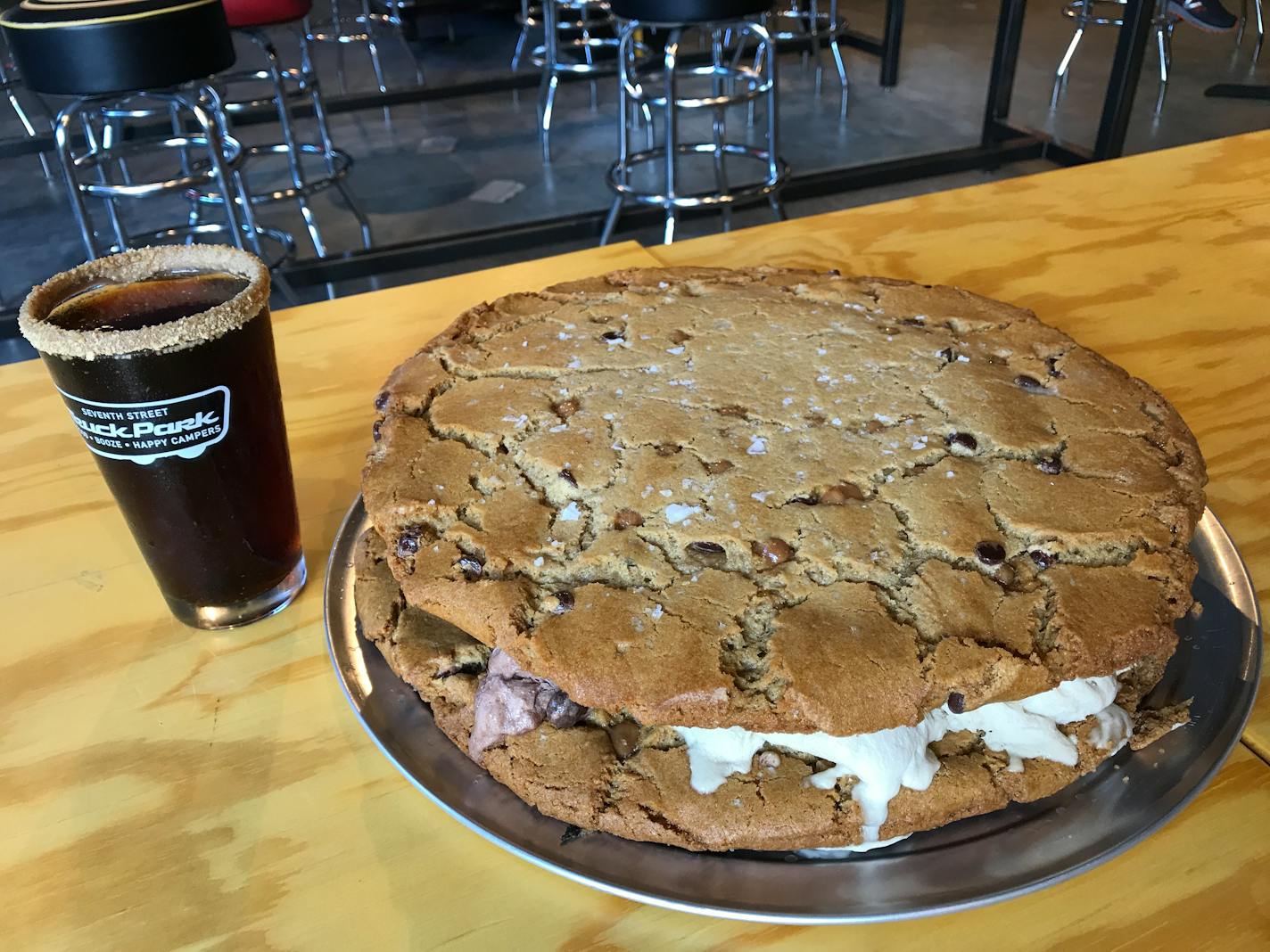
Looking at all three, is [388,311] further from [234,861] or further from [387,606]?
[234,861]

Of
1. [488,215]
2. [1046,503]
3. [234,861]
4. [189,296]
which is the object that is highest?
[189,296]

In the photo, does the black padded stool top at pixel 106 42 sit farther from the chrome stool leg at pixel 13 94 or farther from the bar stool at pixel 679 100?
the chrome stool leg at pixel 13 94

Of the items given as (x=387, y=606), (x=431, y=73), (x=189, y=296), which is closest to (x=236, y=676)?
(x=387, y=606)

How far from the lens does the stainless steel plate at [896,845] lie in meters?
0.58

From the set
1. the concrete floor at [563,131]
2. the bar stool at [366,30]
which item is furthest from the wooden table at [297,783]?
the bar stool at [366,30]

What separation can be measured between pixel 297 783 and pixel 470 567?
0.70 feet

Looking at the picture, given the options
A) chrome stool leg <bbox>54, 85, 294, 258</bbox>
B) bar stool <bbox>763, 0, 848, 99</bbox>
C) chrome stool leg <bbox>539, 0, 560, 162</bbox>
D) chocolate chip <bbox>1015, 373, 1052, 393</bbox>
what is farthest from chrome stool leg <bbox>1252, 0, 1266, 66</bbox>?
chocolate chip <bbox>1015, 373, 1052, 393</bbox>

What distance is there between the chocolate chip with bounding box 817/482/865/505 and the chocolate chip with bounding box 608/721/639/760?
23 cm

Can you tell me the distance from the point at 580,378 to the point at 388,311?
55 centimetres

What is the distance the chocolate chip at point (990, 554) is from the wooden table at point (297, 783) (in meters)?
0.21

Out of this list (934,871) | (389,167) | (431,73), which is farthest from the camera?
(431,73)

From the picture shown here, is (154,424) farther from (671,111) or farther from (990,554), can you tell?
(671,111)

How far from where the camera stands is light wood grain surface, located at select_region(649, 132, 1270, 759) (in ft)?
3.62

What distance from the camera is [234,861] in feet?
2.14
